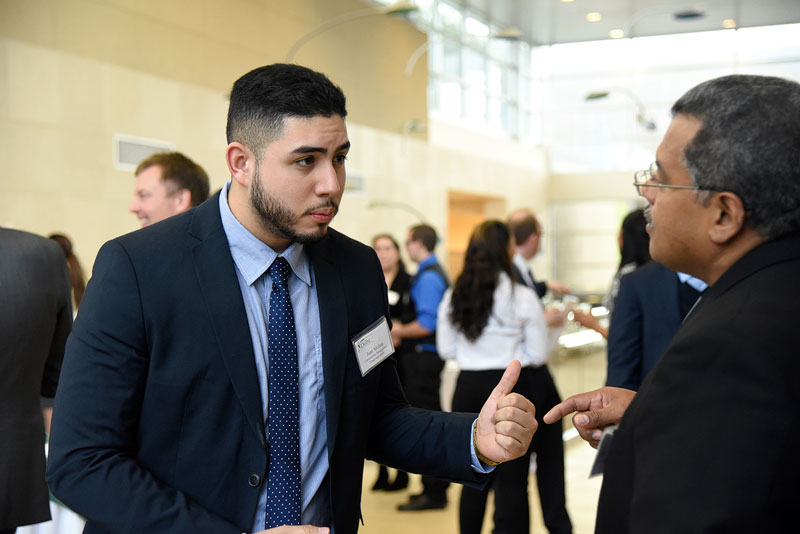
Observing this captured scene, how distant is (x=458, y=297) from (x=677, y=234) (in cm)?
303

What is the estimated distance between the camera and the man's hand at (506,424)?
5.61 ft

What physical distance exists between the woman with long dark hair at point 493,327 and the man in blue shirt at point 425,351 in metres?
1.53

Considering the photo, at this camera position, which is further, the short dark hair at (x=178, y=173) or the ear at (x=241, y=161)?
the short dark hair at (x=178, y=173)

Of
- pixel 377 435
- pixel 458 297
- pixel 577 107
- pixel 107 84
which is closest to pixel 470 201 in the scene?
pixel 577 107

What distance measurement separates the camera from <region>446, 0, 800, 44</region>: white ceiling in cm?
1880

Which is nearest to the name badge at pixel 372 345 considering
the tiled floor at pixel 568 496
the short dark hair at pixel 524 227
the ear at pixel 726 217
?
the ear at pixel 726 217

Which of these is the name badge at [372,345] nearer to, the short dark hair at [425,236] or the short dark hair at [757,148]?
the short dark hair at [757,148]

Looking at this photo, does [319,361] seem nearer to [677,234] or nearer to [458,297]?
[677,234]

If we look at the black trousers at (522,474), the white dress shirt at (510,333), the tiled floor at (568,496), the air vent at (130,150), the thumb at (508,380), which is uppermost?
the air vent at (130,150)

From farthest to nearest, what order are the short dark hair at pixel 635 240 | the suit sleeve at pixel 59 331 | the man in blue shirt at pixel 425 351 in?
the man in blue shirt at pixel 425 351 → the short dark hair at pixel 635 240 → the suit sleeve at pixel 59 331

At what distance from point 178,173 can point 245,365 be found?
4.94ft

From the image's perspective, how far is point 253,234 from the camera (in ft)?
5.79

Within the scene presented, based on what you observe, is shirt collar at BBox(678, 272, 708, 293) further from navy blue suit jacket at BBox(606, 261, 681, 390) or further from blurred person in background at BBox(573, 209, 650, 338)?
blurred person in background at BBox(573, 209, 650, 338)

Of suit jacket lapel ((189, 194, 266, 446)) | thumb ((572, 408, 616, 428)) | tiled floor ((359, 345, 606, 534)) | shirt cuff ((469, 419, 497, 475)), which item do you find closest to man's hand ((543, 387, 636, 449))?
thumb ((572, 408, 616, 428))
